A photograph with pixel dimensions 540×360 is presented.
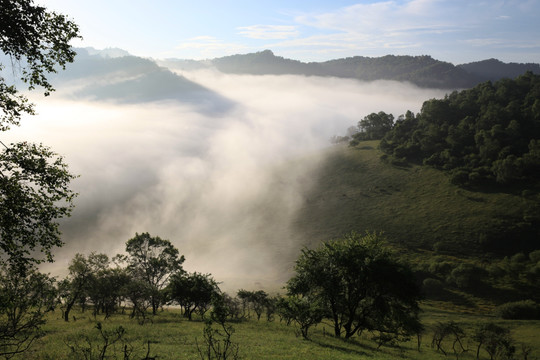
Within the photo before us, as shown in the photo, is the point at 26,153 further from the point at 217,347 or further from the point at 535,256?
the point at 535,256

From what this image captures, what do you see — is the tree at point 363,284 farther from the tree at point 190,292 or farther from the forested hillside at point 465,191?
the forested hillside at point 465,191

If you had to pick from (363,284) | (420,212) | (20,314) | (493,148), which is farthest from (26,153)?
(493,148)

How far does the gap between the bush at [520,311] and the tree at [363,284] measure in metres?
71.2

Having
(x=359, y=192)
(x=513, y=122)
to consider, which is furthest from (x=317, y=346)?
(x=513, y=122)

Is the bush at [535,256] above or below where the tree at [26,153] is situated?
below

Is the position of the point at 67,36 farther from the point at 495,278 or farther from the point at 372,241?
the point at 495,278

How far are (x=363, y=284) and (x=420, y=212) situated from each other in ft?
438

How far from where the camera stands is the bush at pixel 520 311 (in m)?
88.2

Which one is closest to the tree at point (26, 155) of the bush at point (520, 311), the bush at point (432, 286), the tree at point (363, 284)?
the tree at point (363, 284)

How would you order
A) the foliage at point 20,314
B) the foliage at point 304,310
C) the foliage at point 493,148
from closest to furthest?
1. the foliage at point 20,314
2. the foliage at point 304,310
3. the foliage at point 493,148

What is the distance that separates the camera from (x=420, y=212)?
6102 inches

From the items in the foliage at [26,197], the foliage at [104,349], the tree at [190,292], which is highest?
the foliage at [26,197]

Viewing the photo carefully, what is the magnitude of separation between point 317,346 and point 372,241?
15117 mm

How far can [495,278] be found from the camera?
11125cm
